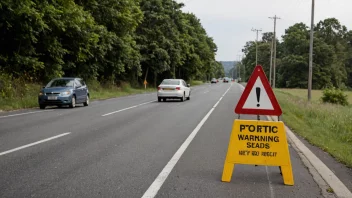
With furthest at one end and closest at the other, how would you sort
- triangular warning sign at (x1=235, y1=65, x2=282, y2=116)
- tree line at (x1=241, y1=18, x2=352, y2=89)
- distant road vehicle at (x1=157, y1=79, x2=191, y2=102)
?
tree line at (x1=241, y1=18, x2=352, y2=89) < distant road vehicle at (x1=157, y1=79, x2=191, y2=102) < triangular warning sign at (x1=235, y1=65, x2=282, y2=116)

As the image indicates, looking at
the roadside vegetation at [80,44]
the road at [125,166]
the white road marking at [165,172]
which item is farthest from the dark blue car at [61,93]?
the white road marking at [165,172]

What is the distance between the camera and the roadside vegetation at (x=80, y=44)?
841 inches

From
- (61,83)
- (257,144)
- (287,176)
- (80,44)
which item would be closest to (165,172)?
(257,144)

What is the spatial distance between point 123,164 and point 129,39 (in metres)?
32.0

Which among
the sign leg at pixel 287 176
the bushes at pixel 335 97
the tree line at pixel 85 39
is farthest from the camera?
the bushes at pixel 335 97

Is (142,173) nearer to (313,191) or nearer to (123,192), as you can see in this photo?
(123,192)

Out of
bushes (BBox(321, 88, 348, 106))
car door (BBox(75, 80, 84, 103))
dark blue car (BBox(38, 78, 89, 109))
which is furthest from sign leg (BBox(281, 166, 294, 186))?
bushes (BBox(321, 88, 348, 106))

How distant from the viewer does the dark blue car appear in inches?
763

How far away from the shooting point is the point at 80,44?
27688 mm

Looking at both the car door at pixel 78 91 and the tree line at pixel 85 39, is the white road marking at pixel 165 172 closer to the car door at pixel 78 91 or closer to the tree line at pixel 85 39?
the car door at pixel 78 91

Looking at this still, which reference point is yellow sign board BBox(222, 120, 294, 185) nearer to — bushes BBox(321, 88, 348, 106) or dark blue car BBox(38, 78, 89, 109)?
dark blue car BBox(38, 78, 89, 109)

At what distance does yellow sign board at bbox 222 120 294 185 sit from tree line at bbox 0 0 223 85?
53.4ft

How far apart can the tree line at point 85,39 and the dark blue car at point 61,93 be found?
2.83 metres

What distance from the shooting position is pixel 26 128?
38.5 ft
